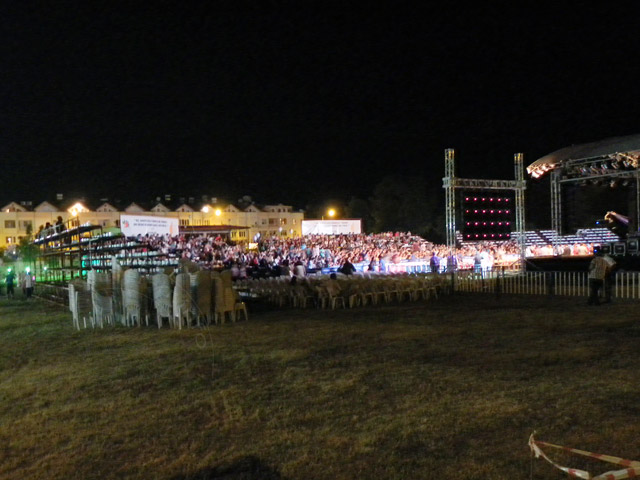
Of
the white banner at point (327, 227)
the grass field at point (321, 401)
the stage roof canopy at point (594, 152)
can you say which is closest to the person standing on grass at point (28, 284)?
the grass field at point (321, 401)

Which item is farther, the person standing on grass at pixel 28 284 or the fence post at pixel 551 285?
the person standing on grass at pixel 28 284

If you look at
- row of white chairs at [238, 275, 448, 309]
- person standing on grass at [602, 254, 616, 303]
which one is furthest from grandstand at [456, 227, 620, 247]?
person standing on grass at [602, 254, 616, 303]

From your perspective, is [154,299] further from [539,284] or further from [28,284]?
[28,284]

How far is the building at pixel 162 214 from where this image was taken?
71.5m

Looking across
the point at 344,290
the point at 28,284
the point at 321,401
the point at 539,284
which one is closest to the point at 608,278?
the point at 539,284

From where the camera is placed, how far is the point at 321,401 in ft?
20.5

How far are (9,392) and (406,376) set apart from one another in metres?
4.82

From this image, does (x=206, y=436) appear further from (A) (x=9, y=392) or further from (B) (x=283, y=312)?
(B) (x=283, y=312)

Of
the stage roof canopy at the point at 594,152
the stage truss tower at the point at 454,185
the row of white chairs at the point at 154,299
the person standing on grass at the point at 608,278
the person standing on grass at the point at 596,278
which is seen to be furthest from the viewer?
Answer: the stage truss tower at the point at 454,185

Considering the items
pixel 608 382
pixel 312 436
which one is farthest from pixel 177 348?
pixel 608 382

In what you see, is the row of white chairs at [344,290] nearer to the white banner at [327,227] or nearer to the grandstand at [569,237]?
the grandstand at [569,237]

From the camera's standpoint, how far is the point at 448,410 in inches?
227

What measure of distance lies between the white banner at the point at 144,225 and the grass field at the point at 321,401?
1913cm

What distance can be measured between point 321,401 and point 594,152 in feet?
78.8
